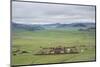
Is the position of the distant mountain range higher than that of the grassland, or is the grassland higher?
the distant mountain range

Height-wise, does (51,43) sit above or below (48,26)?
below

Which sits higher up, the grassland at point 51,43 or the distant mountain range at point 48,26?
the distant mountain range at point 48,26

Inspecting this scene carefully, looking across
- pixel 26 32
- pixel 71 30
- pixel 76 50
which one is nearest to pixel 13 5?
pixel 26 32

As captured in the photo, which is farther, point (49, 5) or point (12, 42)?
point (49, 5)

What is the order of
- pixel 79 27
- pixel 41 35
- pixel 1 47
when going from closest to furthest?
pixel 1 47, pixel 41 35, pixel 79 27

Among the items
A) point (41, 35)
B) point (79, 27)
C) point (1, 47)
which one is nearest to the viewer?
point (1, 47)

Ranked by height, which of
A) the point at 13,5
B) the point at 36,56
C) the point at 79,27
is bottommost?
the point at 36,56

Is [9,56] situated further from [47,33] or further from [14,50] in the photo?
[47,33]

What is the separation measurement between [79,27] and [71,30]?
12 centimetres

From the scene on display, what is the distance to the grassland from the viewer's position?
2.56 meters

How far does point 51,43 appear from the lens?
2.70 m

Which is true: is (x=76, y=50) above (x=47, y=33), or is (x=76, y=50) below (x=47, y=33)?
below

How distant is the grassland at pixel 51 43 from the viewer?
256 centimetres

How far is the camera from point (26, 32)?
2.59 m
